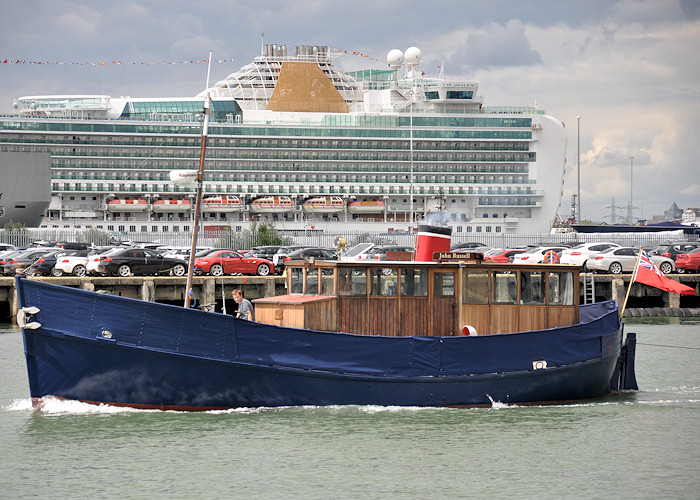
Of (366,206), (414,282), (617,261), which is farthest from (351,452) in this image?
(366,206)

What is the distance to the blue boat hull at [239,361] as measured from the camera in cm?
1666

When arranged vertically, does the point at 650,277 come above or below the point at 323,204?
above

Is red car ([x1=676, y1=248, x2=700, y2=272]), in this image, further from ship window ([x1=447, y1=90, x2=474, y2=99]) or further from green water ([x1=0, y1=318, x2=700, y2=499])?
ship window ([x1=447, y1=90, x2=474, y2=99])

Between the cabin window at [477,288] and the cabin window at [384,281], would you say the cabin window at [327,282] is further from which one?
the cabin window at [477,288]

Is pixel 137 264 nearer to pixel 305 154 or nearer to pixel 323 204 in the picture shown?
pixel 323 204

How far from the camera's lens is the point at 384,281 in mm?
18656

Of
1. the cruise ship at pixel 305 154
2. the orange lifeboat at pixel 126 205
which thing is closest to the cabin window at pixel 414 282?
the cruise ship at pixel 305 154

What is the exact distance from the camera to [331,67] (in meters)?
96.6

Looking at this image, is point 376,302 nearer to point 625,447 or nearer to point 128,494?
point 625,447

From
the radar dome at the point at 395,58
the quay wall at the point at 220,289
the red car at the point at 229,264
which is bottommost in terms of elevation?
the quay wall at the point at 220,289

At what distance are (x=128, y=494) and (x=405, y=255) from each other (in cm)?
791

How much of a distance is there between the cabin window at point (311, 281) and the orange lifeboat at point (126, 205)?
67.5m

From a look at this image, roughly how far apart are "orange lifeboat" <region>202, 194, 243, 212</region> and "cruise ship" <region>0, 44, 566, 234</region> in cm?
12

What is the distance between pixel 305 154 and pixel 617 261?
5144 centimetres
